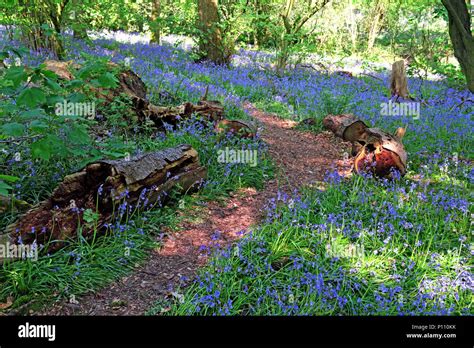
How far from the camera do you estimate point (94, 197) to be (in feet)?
14.4

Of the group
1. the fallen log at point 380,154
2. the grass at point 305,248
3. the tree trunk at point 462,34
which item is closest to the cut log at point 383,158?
the fallen log at point 380,154

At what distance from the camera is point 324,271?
413 centimetres

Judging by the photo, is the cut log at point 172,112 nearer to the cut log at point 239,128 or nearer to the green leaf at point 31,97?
the cut log at point 239,128

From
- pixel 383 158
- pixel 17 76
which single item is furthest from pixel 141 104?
pixel 383 158

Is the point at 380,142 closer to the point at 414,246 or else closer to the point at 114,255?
the point at 414,246

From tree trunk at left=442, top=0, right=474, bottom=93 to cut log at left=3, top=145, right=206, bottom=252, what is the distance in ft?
16.4

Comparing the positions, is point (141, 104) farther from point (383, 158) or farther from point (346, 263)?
point (346, 263)

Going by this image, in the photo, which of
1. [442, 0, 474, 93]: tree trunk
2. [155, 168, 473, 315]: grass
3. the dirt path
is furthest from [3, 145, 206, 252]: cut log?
[442, 0, 474, 93]: tree trunk

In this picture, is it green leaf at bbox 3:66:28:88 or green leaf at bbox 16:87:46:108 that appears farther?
green leaf at bbox 3:66:28:88

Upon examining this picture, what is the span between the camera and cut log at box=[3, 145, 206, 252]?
399cm

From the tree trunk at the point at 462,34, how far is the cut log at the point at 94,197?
4993 mm

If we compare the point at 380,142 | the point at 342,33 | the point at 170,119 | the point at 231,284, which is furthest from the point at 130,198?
the point at 342,33

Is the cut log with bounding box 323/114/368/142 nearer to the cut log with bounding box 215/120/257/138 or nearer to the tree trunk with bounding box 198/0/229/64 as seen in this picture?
the cut log with bounding box 215/120/257/138
